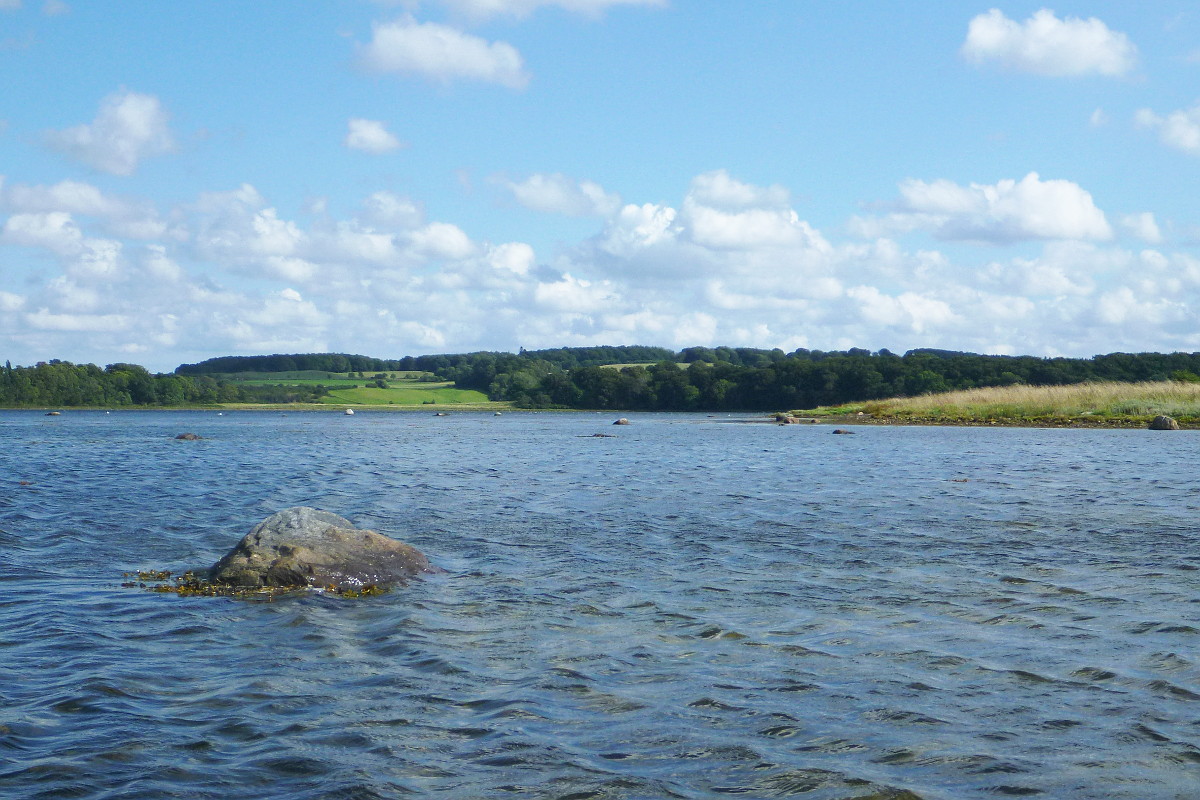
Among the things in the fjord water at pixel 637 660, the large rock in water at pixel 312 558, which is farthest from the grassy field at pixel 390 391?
the large rock in water at pixel 312 558

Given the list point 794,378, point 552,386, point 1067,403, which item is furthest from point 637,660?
point 552,386

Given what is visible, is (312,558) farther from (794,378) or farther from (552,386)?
(552,386)

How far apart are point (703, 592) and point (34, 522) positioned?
46.8 feet

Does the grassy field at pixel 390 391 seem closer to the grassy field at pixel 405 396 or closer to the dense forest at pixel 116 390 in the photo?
the grassy field at pixel 405 396

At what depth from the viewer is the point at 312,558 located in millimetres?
12641

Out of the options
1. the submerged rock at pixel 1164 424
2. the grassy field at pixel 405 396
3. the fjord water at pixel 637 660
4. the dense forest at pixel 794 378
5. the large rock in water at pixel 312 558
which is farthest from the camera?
the grassy field at pixel 405 396

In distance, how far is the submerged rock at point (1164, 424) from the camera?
5153 centimetres

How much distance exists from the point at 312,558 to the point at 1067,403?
63877 millimetres

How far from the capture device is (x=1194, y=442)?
4097 centimetres

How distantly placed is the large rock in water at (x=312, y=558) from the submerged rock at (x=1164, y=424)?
50459 millimetres

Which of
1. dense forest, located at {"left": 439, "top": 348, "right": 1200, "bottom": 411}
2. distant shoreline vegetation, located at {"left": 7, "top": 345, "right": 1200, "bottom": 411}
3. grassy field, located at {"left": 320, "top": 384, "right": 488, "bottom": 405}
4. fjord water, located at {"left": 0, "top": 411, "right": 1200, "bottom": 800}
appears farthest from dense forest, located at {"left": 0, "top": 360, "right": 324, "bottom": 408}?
Result: fjord water, located at {"left": 0, "top": 411, "right": 1200, "bottom": 800}

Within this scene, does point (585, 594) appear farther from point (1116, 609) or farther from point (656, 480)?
point (656, 480)

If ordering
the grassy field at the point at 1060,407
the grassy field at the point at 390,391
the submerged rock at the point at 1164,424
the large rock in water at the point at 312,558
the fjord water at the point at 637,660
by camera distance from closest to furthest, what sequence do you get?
the fjord water at the point at 637,660 < the large rock in water at the point at 312,558 < the submerged rock at the point at 1164,424 < the grassy field at the point at 1060,407 < the grassy field at the point at 390,391

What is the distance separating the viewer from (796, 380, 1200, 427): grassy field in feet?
190
